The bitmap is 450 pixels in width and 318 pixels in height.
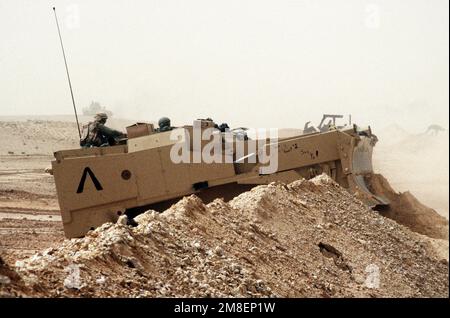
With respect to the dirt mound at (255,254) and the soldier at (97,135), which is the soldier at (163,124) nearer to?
the soldier at (97,135)

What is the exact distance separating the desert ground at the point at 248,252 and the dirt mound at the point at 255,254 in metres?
0.01

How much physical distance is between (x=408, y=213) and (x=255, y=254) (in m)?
7.38

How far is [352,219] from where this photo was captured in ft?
37.0

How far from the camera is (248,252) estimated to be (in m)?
7.86

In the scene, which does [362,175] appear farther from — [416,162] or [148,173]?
[416,162]

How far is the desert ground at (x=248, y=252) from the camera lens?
5.87 meters

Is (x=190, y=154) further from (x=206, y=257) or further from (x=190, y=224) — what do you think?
(x=206, y=257)

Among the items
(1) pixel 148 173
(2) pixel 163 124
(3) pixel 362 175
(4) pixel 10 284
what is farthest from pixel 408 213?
(4) pixel 10 284

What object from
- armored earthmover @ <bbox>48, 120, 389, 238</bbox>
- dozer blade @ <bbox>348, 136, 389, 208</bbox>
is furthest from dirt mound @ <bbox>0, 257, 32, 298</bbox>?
dozer blade @ <bbox>348, 136, 389, 208</bbox>

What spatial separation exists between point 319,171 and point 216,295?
7369mm

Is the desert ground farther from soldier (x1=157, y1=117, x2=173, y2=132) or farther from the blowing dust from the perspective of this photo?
the blowing dust

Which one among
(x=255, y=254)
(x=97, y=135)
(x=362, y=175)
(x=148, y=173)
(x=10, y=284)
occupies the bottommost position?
(x=362, y=175)

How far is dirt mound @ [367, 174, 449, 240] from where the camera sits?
46.3ft
